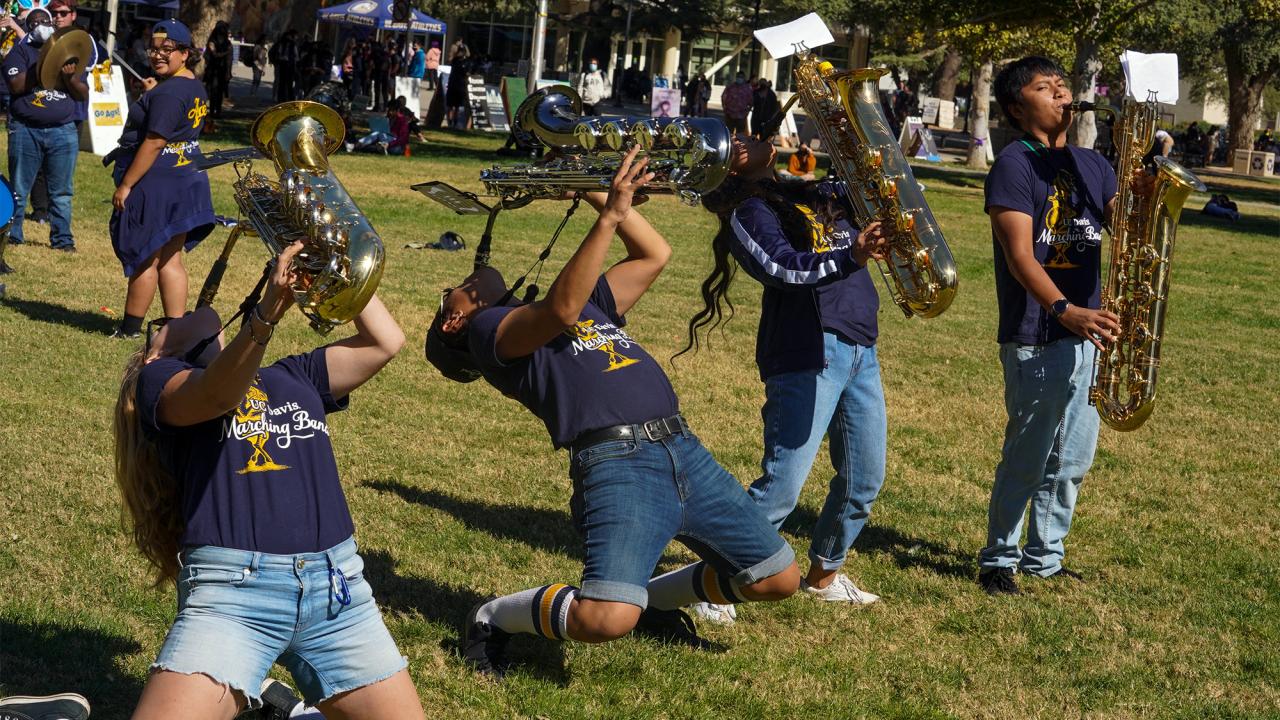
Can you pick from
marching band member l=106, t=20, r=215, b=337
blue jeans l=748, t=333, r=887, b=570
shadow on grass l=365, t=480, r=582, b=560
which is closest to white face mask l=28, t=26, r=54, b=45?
marching band member l=106, t=20, r=215, b=337

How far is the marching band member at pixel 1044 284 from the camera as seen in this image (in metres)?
4.92

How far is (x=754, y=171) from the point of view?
4629 millimetres

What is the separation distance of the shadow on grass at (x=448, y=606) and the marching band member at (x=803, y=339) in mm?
693

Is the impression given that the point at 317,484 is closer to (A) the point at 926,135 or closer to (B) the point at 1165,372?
(B) the point at 1165,372

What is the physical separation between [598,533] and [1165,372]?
7.41 metres

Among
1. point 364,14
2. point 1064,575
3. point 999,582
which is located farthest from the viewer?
point 364,14

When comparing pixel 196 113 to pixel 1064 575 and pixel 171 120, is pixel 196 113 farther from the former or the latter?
pixel 1064 575

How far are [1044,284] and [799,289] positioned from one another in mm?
1049

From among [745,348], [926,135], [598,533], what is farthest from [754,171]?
[926,135]

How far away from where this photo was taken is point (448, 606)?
192 inches

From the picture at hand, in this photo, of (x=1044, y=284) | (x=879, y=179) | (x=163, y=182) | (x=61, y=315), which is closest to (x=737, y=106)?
(x=879, y=179)

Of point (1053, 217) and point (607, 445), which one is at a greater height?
point (1053, 217)

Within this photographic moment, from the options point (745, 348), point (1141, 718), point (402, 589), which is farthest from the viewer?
point (745, 348)

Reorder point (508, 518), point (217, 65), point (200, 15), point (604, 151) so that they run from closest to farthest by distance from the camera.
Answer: point (604, 151) → point (508, 518) → point (200, 15) → point (217, 65)
